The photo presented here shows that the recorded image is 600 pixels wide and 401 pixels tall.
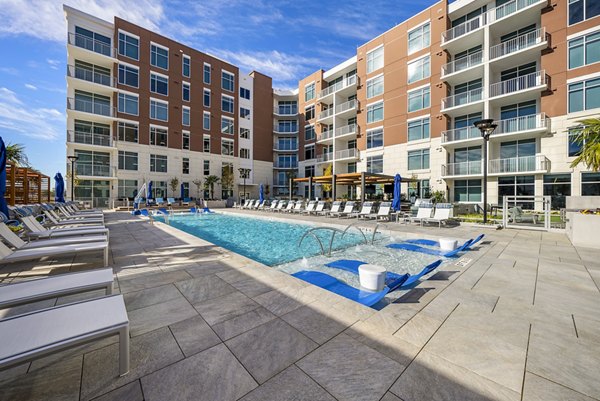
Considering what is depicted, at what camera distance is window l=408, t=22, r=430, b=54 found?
69.2 ft

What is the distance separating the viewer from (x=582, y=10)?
573 inches

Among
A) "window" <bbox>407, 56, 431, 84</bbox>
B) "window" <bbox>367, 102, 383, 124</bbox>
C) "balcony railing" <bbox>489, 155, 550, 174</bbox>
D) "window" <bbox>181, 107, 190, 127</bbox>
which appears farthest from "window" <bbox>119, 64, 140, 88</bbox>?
"balcony railing" <bbox>489, 155, 550, 174</bbox>

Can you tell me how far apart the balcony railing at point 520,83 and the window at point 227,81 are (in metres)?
28.1

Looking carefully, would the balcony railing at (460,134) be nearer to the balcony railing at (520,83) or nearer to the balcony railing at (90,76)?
the balcony railing at (520,83)

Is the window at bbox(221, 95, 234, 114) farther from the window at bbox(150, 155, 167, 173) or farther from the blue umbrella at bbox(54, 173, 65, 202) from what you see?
the blue umbrella at bbox(54, 173, 65, 202)

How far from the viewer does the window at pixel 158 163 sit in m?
25.9

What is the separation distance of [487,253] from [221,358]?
6302 mm

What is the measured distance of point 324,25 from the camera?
64.5 ft

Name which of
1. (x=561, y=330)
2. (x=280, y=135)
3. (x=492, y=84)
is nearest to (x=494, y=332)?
(x=561, y=330)

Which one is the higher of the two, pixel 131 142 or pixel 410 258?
pixel 131 142

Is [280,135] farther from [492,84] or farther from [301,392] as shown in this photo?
[301,392]

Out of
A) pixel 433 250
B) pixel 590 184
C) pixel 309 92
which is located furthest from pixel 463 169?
pixel 309 92

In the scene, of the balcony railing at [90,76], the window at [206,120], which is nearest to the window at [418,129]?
the window at [206,120]

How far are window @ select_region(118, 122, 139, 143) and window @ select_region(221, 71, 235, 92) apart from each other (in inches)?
484
